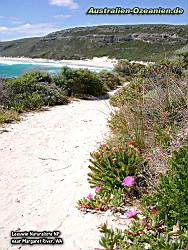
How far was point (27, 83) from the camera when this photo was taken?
16.1 m

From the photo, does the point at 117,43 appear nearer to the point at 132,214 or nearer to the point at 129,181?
the point at 129,181

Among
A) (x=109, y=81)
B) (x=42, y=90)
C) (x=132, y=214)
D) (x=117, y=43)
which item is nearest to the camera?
(x=132, y=214)

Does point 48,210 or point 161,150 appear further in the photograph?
point 161,150

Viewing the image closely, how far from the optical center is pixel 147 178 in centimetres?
543

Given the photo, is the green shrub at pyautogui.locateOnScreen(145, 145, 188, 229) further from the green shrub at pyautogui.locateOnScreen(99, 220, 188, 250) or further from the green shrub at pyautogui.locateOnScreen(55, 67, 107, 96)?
the green shrub at pyautogui.locateOnScreen(55, 67, 107, 96)

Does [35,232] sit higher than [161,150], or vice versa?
[161,150]

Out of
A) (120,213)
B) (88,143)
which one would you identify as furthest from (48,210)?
(88,143)

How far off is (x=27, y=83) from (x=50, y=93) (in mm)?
1051

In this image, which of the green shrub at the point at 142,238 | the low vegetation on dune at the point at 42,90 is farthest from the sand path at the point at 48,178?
the low vegetation on dune at the point at 42,90

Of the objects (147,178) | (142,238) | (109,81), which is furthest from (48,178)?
(109,81)

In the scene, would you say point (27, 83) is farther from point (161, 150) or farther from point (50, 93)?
point (161, 150)

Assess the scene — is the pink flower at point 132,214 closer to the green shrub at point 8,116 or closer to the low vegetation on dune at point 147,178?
the low vegetation on dune at point 147,178

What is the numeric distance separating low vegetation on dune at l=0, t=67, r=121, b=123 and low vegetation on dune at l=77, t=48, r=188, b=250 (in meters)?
5.39

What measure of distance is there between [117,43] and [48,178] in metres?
84.6
